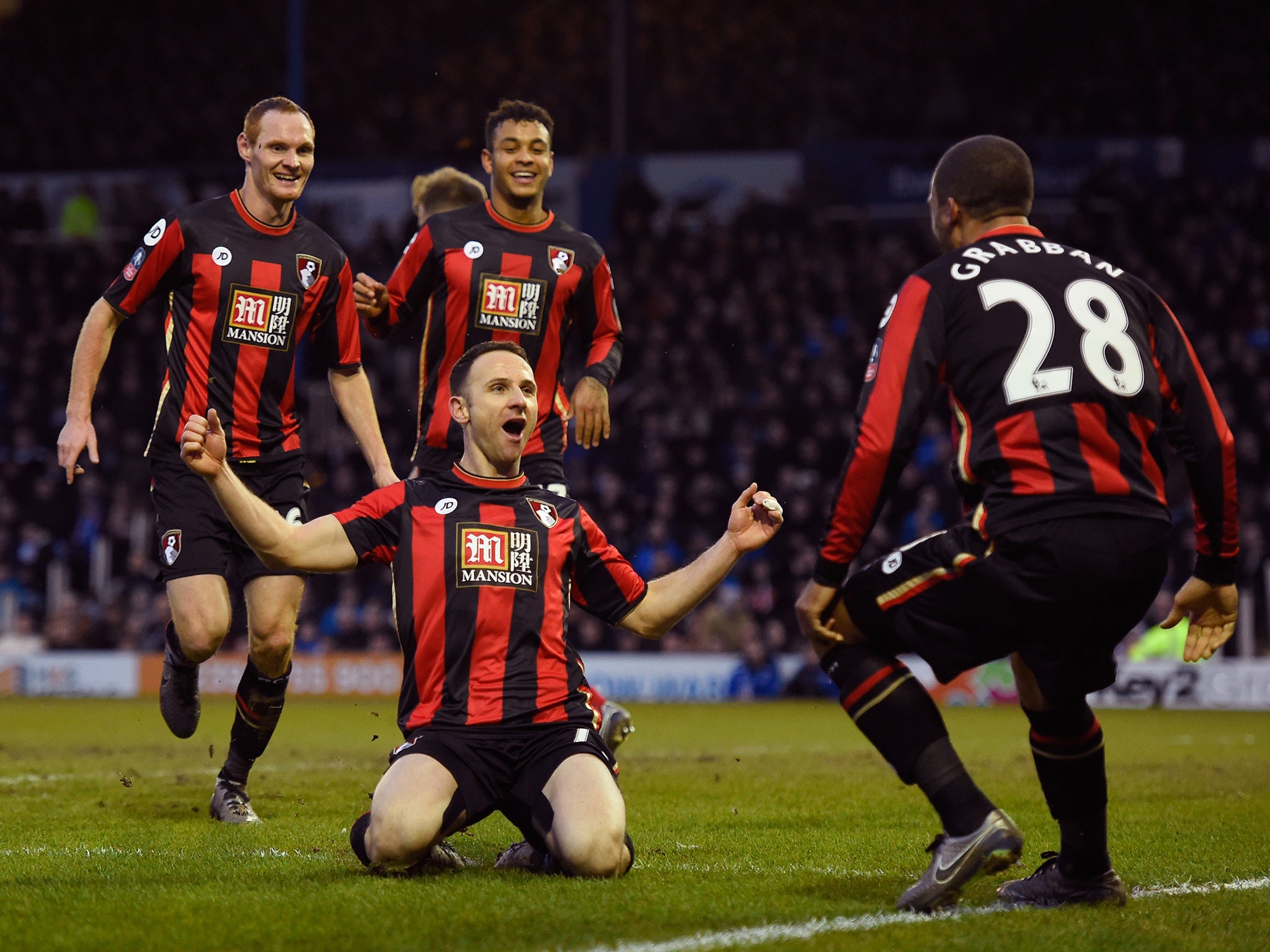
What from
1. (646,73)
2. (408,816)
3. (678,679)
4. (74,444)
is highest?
(646,73)

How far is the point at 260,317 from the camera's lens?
6.28m

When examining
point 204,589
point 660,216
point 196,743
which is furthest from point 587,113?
point 204,589

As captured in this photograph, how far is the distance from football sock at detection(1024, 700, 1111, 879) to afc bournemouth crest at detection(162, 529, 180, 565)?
11.8 feet

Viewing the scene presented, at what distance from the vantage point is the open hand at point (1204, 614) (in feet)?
14.1

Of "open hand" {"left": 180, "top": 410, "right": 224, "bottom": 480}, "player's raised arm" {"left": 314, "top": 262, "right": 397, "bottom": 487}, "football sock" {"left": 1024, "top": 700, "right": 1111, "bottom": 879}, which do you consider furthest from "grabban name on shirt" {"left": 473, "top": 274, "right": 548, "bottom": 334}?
"football sock" {"left": 1024, "top": 700, "right": 1111, "bottom": 879}

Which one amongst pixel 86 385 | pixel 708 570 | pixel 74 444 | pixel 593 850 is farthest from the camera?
pixel 86 385

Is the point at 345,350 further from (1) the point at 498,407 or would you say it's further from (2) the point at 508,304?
(1) the point at 498,407

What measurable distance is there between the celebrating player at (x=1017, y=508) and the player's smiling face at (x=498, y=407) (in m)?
1.21

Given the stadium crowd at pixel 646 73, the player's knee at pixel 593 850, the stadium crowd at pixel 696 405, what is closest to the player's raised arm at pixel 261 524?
the player's knee at pixel 593 850

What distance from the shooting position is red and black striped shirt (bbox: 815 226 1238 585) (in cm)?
391

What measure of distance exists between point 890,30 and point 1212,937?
72.5 ft

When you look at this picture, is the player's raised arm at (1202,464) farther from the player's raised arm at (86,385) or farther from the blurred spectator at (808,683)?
the blurred spectator at (808,683)

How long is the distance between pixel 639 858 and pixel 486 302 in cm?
261

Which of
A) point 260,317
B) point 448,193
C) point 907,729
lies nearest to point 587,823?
point 907,729
